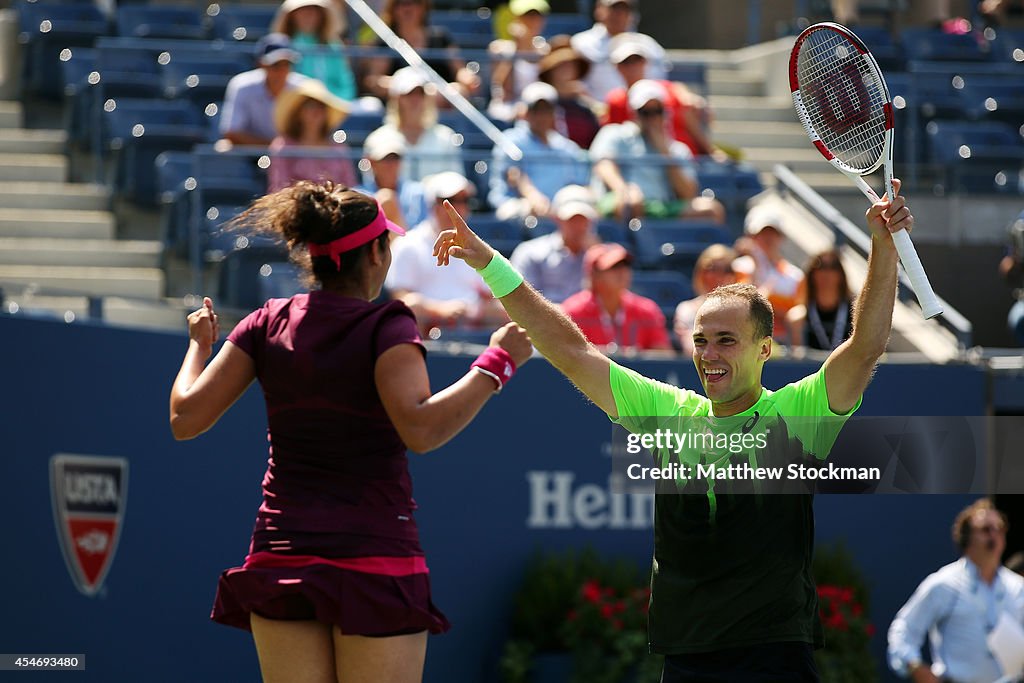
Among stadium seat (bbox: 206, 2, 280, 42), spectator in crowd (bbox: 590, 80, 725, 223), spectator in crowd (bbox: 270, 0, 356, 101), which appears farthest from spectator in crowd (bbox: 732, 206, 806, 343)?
stadium seat (bbox: 206, 2, 280, 42)

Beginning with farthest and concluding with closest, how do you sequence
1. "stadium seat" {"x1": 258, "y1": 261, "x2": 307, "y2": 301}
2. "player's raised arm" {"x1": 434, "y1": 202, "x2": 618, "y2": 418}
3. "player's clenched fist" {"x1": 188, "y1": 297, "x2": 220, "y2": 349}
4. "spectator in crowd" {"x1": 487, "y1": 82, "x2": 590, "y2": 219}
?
"spectator in crowd" {"x1": 487, "y1": 82, "x2": 590, "y2": 219} < "stadium seat" {"x1": 258, "y1": 261, "x2": 307, "y2": 301} < "player's clenched fist" {"x1": 188, "y1": 297, "x2": 220, "y2": 349} < "player's raised arm" {"x1": 434, "y1": 202, "x2": 618, "y2": 418}

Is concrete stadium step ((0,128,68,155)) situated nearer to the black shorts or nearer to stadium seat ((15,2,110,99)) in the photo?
stadium seat ((15,2,110,99))

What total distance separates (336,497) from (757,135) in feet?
28.9

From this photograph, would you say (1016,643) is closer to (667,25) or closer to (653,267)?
(653,267)

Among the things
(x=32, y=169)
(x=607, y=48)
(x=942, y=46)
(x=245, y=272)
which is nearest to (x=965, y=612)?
(x=245, y=272)

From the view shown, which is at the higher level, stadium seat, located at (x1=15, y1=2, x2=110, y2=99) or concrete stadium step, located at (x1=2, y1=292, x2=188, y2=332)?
stadium seat, located at (x1=15, y1=2, x2=110, y2=99)

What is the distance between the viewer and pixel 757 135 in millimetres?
11984

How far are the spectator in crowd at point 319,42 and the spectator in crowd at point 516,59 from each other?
101cm

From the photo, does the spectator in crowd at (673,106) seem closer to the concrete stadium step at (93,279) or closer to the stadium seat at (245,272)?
the stadium seat at (245,272)

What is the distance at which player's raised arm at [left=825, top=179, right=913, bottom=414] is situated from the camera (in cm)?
359

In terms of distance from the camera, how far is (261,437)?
23.1 ft

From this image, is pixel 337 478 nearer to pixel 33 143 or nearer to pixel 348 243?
pixel 348 243

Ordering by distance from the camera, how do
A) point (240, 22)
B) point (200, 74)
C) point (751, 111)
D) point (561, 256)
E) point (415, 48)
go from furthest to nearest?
point (751, 111) < point (240, 22) < point (415, 48) < point (200, 74) < point (561, 256)

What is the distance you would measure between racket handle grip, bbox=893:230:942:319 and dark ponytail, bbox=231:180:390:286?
4.17ft
